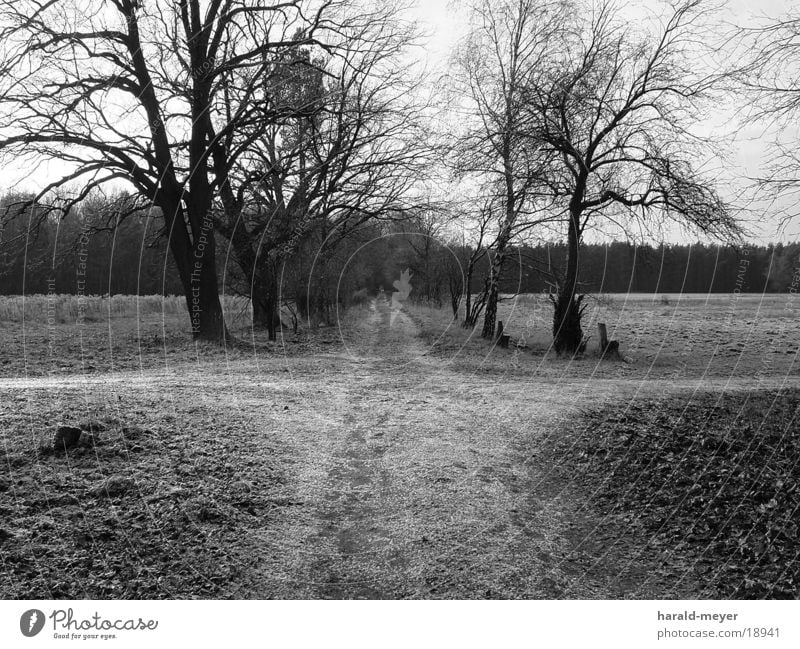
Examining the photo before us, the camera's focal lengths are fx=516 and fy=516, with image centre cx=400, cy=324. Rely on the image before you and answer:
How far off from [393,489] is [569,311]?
→ 13892mm

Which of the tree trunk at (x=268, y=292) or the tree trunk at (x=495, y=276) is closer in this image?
the tree trunk at (x=495, y=276)

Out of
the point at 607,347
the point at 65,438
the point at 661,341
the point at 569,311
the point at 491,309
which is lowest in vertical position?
the point at 65,438

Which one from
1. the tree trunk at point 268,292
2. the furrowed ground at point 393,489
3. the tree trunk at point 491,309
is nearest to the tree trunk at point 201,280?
the tree trunk at point 268,292

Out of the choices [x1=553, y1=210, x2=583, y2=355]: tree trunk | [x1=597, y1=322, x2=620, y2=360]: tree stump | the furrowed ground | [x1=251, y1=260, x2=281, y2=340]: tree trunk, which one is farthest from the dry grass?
[x1=251, y1=260, x2=281, y2=340]: tree trunk

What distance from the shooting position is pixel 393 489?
19.0 ft

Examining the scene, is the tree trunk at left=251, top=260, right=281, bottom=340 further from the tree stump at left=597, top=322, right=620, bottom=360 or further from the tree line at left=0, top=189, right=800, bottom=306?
the tree stump at left=597, top=322, right=620, bottom=360

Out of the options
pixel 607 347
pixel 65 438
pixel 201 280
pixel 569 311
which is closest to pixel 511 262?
pixel 569 311

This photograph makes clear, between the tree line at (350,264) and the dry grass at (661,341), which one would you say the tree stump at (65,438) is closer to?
the tree line at (350,264)

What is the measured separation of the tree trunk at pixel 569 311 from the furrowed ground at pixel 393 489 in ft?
20.6

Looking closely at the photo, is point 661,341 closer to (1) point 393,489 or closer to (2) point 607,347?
(2) point 607,347

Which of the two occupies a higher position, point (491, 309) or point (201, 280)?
point (201, 280)

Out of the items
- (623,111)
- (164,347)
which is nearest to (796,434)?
(623,111)

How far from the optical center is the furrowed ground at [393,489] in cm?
400

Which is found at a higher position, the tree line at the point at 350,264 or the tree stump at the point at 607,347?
the tree line at the point at 350,264
